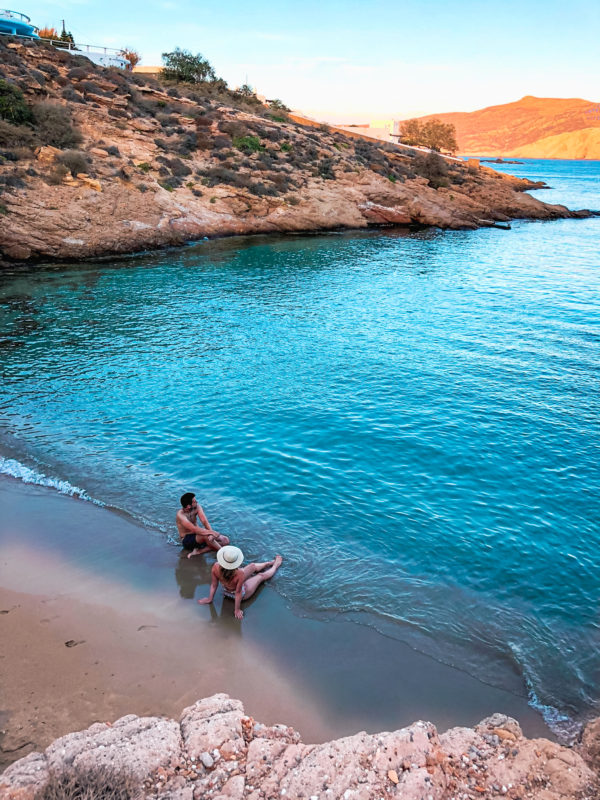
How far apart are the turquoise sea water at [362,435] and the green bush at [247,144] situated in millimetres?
24043

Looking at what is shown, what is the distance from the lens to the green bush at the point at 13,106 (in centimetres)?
3506

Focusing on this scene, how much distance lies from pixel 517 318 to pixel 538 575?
16624mm

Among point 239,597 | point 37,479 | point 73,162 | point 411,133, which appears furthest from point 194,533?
point 411,133

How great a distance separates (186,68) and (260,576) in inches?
2827

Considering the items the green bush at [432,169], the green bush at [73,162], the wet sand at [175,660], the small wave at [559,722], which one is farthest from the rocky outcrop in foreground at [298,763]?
the green bush at [432,169]

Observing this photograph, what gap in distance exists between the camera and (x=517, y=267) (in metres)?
33.8

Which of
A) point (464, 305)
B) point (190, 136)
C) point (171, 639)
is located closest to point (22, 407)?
point (171, 639)

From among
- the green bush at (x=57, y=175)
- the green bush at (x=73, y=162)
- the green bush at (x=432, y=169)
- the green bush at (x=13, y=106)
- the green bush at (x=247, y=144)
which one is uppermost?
the green bush at (x=13, y=106)

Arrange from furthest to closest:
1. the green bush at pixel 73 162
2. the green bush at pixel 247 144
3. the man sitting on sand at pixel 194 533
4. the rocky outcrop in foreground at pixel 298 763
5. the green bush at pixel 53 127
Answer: the green bush at pixel 247 144
the green bush at pixel 53 127
the green bush at pixel 73 162
the man sitting on sand at pixel 194 533
the rocky outcrop in foreground at pixel 298 763

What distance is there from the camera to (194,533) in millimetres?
9742

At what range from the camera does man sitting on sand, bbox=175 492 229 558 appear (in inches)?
381

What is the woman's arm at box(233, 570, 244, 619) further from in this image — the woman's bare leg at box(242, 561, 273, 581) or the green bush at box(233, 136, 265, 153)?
the green bush at box(233, 136, 265, 153)

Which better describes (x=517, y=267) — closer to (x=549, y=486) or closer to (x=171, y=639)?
(x=549, y=486)

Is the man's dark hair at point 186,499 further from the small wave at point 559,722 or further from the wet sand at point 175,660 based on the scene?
the small wave at point 559,722
